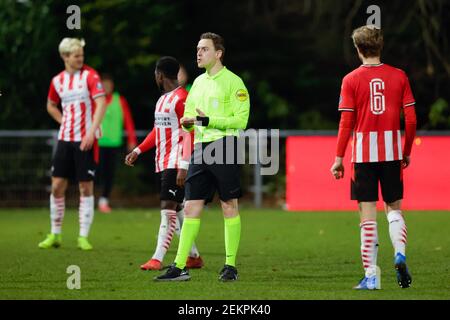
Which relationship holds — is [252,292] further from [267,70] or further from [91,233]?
[267,70]

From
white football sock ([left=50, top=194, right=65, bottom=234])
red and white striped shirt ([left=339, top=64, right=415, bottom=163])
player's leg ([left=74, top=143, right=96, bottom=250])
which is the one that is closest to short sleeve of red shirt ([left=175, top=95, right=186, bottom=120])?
red and white striped shirt ([left=339, top=64, right=415, bottom=163])

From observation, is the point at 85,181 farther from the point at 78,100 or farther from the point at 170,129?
the point at 170,129

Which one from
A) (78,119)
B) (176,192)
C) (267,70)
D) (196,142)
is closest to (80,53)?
(78,119)

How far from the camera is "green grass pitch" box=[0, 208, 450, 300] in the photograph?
8.69 meters

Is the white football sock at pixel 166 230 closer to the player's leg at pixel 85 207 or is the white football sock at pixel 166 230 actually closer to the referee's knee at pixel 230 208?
the referee's knee at pixel 230 208

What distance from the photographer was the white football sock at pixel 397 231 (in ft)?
29.3

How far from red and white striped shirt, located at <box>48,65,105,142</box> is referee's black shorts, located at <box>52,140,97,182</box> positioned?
0.33 feet

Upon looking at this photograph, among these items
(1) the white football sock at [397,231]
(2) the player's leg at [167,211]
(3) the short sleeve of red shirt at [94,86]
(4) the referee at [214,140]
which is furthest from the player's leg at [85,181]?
(1) the white football sock at [397,231]

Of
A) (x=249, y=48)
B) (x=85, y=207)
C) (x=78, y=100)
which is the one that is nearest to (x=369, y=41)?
(x=78, y=100)

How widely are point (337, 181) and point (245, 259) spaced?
8148mm

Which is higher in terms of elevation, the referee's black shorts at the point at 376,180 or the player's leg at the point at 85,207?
the referee's black shorts at the point at 376,180

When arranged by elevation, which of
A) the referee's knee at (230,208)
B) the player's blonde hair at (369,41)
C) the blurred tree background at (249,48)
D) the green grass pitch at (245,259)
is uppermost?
Result: the blurred tree background at (249,48)

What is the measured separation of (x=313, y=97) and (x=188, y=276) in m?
15.8

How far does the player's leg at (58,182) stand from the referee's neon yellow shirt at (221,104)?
3690mm
